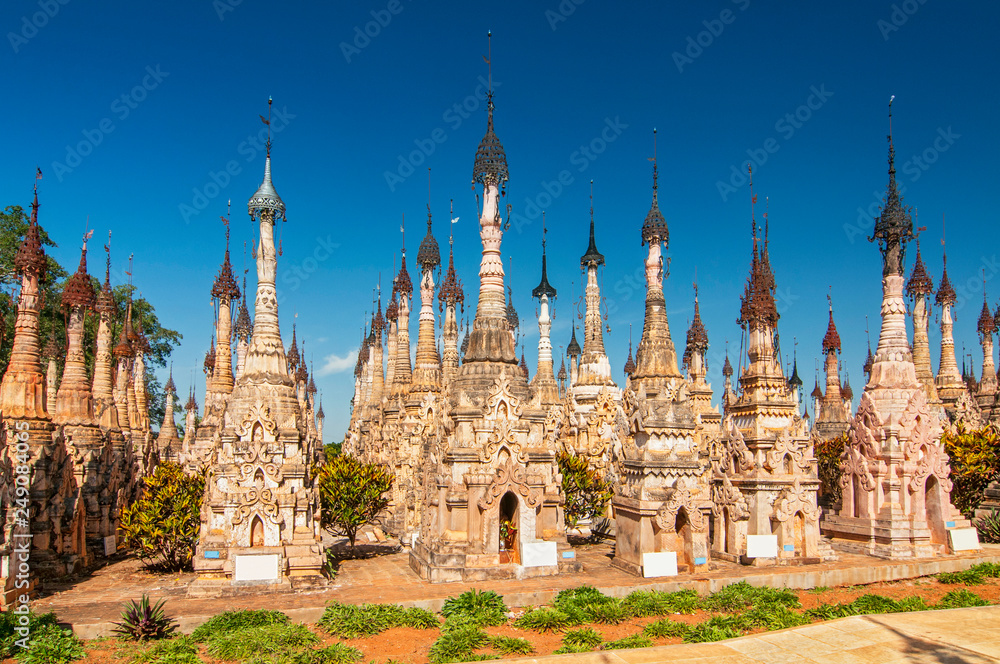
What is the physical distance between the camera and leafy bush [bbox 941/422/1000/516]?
24781 mm

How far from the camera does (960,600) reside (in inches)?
659

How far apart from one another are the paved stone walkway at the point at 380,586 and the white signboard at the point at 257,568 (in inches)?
11.1

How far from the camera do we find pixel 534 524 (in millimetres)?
18297

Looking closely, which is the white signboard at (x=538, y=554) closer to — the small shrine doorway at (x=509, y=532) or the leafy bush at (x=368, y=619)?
the small shrine doorway at (x=509, y=532)

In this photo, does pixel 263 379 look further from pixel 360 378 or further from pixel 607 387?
pixel 360 378

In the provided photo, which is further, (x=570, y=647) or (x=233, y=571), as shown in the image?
(x=233, y=571)

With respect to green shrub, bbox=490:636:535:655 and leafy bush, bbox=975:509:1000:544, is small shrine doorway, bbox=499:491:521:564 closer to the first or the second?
green shrub, bbox=490:636:535:655

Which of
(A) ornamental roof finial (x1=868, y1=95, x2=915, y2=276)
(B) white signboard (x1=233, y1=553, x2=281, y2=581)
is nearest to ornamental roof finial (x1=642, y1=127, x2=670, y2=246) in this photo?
(A) ornamental roof finial (x1=868, y1=95, x2=915, y2=276)

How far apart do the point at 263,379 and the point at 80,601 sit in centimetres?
699

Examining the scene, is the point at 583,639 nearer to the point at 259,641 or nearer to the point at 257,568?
the point at 259,641

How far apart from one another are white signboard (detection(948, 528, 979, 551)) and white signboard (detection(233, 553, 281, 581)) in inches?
824

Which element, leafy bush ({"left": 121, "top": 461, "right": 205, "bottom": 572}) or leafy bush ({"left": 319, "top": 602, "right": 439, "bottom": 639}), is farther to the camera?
leafy bush ({"left": 121, "top": 461, "right": 205, "bottom": 572})

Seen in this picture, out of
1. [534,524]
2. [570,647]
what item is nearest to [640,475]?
[534,524]

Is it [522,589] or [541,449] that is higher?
[541,449]
